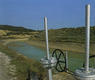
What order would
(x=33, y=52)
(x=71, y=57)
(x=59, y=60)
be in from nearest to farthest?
(x=59, y=60)
(x=71, y=57)
(x=33, y=52)

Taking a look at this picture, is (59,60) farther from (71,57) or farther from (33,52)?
(33,52)

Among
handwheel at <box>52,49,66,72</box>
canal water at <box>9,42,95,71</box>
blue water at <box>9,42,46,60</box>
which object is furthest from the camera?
blue water at <box>9,42,46,60</box>

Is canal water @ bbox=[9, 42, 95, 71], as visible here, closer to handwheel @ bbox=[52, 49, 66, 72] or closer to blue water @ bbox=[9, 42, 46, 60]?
blue water @ bbox=[9, 42, 46, 60]

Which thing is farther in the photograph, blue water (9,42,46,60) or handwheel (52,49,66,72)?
blue water (9,42,46,60)

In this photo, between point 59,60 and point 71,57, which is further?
point 71,57

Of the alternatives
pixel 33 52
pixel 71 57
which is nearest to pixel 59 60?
pixel 71 57

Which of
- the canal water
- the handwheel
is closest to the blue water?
the canal water

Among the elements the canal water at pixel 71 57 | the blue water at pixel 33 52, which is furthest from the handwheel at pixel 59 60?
the blue water at pixel 33 52

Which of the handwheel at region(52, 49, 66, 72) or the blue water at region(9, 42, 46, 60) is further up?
the handwheel at region(52, 49, 66, 72)

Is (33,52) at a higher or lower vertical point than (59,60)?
lower

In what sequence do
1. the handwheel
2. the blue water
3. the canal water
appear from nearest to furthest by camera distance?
the handwheel, the canal water, the blue water

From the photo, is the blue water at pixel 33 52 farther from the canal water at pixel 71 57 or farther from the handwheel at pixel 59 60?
the handwheel at pixel 59 60

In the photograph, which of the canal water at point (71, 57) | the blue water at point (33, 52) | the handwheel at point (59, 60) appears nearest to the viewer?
the handwheel at point (59, 60)

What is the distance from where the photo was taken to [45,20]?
3023 millimetres
